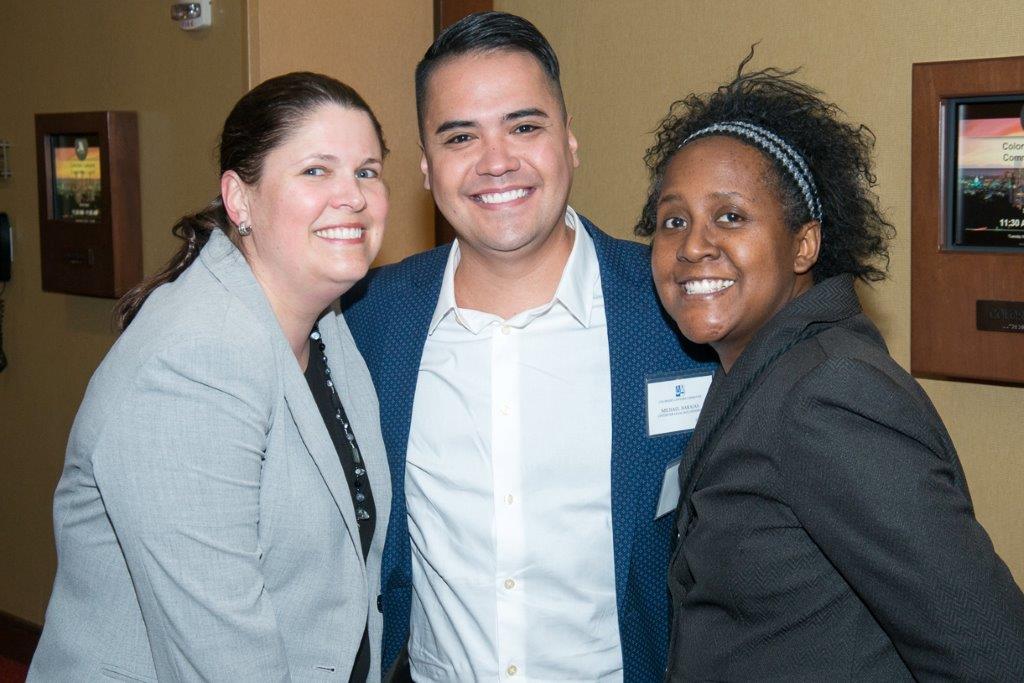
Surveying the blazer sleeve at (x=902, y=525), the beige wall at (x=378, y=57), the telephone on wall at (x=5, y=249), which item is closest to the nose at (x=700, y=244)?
the blazer sleeve at (x=902, y=525)

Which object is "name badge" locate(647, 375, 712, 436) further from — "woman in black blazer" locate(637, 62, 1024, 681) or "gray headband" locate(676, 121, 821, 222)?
"gray headband" locate(676, 121, 821, 222)

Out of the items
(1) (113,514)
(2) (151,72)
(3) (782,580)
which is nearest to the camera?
(3) (782,580)

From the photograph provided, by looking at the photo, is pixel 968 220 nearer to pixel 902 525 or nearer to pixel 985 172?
pixel 985 172

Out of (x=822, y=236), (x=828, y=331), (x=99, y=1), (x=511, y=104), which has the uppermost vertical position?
(x=99, y=1)

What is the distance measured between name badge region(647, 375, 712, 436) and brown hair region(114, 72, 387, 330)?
2.78 ft

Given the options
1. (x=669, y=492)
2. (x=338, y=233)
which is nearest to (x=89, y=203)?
(x=338, y=233)

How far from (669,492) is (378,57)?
1.85 m

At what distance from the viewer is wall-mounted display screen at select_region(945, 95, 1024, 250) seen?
2.10 m

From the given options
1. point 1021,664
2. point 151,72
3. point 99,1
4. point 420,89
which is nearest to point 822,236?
point 1021,664

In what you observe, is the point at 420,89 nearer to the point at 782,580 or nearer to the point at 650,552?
the point at 650,552

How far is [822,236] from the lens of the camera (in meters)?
1.72

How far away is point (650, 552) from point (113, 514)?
1.03 m

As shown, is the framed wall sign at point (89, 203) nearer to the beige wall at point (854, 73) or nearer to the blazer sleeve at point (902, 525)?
the beige wall at point (854, 73)

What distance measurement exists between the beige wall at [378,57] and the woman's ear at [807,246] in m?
1.81
